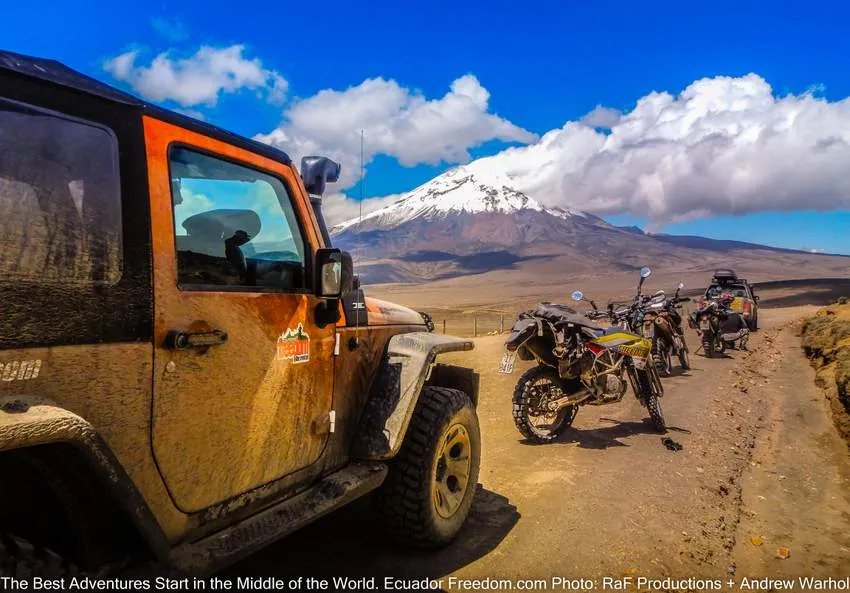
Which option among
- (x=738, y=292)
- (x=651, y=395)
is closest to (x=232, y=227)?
(x=651, y=395)

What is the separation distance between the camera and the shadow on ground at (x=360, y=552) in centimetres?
309

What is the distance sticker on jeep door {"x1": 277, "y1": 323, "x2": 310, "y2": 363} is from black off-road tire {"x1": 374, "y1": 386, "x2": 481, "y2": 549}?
3.06ft

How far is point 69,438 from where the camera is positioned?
1593 mm

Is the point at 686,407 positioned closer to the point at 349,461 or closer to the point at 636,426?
the point at 636,426

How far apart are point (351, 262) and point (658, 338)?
8.67 meters

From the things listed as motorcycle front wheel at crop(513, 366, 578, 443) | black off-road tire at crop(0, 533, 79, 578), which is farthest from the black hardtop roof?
motorcycle front wheel at crop(513, 366, 578, 443)

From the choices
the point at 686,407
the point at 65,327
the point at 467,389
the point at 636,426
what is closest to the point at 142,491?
the point at 65,327

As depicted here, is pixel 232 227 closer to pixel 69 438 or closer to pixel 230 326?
pixel 230 326

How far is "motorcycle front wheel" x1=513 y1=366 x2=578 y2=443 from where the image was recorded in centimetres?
582

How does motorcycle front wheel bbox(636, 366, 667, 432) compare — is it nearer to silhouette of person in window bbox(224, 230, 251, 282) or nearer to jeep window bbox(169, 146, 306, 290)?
jeep window bbox(169, 146, 306, 290)

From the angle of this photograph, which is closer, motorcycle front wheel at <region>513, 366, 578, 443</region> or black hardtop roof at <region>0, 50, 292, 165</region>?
black hardtop roof at <region>0, 50, 292, 165</region>

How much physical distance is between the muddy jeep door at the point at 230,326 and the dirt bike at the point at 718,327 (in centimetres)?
1217

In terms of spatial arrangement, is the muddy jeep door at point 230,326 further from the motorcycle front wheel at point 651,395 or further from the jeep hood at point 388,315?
the motorcycle front wheel at point 651,395

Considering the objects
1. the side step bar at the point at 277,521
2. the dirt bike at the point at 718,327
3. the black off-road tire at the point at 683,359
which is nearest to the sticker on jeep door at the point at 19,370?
the side step bar at the point at 277,521
